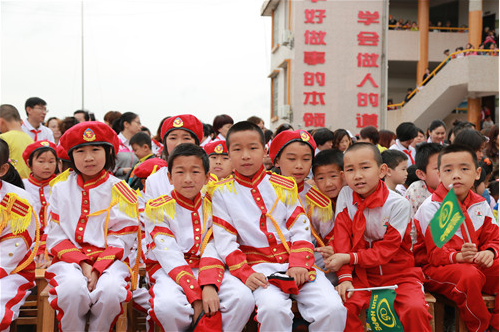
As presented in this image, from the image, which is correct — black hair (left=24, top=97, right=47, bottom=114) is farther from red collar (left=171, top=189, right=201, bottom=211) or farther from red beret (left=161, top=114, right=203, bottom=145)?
red collar (left=171, top=189, right=201, bottom=211)

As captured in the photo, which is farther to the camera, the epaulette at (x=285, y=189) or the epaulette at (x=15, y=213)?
the epaulette at (x=285, y=189)

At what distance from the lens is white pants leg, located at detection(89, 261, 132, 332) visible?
3.05 m

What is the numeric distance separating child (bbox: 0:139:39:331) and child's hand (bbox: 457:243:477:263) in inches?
109

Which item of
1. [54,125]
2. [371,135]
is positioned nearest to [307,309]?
[371,135]

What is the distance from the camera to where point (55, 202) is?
343 cm

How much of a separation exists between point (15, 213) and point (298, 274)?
1840mm

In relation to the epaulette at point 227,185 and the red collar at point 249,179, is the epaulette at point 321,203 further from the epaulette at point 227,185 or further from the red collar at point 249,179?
the epaulette at point 227,185

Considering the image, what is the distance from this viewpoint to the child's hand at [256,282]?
304 cm

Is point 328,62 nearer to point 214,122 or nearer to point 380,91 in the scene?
point 380,91

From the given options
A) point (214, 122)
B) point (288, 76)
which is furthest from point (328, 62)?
point (214, 122)

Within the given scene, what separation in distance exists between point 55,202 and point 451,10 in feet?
73.6

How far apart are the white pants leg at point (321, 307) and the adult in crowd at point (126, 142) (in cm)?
365

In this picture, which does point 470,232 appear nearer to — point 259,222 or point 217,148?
point 259,222

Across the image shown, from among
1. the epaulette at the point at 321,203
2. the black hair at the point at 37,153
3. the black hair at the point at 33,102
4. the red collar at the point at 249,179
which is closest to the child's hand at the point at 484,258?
the epaulette at the point at 321,203
